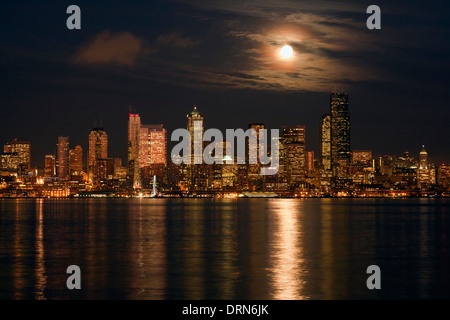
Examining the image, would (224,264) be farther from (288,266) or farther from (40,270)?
(40,270)

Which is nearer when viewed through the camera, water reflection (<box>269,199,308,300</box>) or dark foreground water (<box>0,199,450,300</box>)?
water reflection (<box>269,199,308,300</box>)

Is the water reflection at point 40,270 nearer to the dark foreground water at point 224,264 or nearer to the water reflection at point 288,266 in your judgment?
the dark foreground water at point 224,264

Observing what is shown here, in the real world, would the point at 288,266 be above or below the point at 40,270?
below

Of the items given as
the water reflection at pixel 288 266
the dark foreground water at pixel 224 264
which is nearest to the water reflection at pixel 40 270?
the dark foreground water at pixel 224 264

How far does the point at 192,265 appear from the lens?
47781 mm

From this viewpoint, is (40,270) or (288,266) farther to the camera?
(288,266)

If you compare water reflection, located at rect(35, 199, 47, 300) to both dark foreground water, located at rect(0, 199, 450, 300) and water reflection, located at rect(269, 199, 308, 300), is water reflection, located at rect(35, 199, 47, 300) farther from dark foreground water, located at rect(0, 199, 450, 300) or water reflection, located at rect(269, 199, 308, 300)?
water reflection, located at rect(269, 199, 308, 300)

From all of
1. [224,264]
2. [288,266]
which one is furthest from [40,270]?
[288,266]

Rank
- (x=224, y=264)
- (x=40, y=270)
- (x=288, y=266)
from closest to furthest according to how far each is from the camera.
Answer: (x=40, y=270) → (x=288, y=266) → (x=224, y=264)

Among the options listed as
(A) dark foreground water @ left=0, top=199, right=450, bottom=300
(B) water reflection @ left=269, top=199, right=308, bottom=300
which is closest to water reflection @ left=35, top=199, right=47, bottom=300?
(A) dark foreground water @ left=0, top=199, right=450, bottom=300

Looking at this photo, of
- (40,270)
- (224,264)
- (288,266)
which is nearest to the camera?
(40,270)
